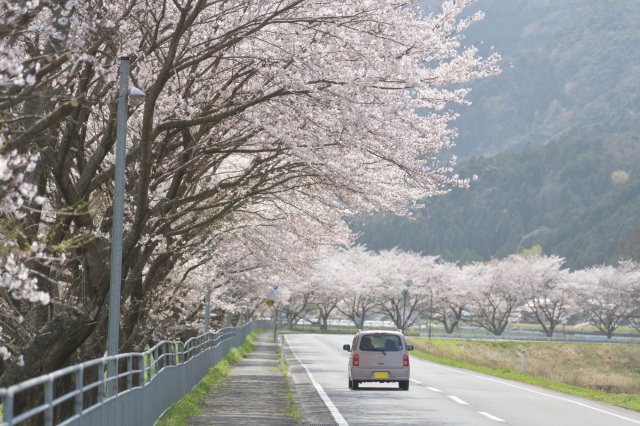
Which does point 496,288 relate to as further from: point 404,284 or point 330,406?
point 330,406

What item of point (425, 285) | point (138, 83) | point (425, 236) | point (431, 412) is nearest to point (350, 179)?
point (138, 83)

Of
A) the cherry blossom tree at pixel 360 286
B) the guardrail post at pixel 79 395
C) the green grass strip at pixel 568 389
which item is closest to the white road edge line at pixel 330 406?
the green grass strip at pixel 568 389

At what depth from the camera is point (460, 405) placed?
20.8 metres

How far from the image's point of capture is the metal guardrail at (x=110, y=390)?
7.48 meters

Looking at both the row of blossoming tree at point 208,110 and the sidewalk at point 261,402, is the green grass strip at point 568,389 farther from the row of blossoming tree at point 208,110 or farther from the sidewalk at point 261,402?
the row of blossoming tree at point 208,110

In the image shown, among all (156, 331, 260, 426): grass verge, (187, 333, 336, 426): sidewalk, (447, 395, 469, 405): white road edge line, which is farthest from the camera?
(447, 395, 469, 405): white road edge line

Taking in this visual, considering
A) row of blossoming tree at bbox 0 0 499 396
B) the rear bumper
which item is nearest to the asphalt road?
the rear bumper

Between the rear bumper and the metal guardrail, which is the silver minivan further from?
the metal guardrail

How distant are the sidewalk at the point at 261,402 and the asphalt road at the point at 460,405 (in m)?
0.40

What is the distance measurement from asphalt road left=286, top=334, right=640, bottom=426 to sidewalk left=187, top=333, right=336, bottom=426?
0.40 m

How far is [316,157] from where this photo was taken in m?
14.6

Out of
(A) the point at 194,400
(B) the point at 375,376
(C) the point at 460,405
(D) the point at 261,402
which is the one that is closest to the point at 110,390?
(A) the point at 194,400

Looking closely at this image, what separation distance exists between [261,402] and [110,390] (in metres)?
10.3

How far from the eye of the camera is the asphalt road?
57.2 ft
